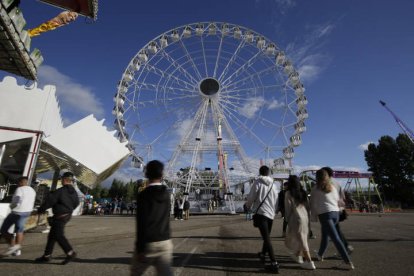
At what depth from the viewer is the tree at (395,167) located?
4830cm

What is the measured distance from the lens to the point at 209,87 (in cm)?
2814

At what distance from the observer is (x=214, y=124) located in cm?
2783

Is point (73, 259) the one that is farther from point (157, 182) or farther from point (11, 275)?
point (157, 182)

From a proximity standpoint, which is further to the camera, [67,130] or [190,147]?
[190,147]

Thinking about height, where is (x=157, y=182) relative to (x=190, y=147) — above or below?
below

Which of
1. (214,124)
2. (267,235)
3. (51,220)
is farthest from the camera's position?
(214,124)

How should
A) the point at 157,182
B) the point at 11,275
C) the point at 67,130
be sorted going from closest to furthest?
the point at 157,182
the point at 11,275
the point at 67,130

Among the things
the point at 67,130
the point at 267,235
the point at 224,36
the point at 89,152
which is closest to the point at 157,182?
the point at 267,235

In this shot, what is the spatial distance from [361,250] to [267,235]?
3.06 m

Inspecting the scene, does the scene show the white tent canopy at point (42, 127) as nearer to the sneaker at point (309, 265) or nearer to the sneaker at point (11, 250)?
the sneaker at point (11, 250)

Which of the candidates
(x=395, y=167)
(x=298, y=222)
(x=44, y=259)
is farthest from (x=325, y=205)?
(x=395, y=167)

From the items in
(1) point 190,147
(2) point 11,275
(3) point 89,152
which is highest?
(1) point 190,147

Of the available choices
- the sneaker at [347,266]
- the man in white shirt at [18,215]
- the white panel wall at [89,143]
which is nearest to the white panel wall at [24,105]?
the white panel wall at [89,143]

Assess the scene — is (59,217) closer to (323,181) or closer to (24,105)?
(323,181)
